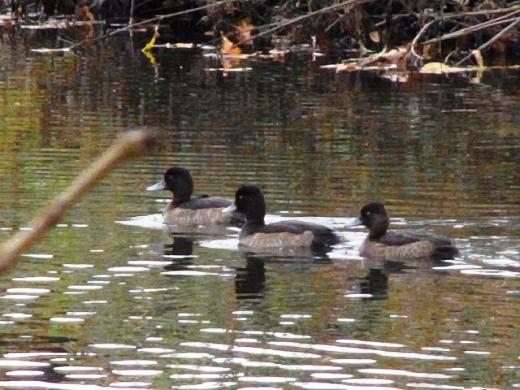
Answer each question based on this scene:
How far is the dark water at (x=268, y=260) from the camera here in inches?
367

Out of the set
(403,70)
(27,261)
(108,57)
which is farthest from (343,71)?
(27,261)

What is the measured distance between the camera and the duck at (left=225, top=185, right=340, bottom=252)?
14.0 meters

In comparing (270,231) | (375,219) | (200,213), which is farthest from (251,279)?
(200,213)

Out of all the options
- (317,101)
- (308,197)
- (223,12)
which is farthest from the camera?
(223,12)

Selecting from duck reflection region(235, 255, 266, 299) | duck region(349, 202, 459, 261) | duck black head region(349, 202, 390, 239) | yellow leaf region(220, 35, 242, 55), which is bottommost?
duck reflection region(235, 255, 266, 299)

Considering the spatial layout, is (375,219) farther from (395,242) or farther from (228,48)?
(228,48)

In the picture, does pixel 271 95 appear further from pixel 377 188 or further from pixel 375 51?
pixel 377 188

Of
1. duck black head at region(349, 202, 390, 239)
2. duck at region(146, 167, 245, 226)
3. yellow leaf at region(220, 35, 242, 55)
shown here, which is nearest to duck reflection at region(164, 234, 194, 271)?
duck at region(146, 167, 245, 226)

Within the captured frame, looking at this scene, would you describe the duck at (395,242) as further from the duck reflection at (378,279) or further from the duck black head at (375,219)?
the duck reflection at (378,279)

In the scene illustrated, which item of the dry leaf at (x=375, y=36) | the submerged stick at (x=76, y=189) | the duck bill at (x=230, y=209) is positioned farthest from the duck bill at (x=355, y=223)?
the dry leaf at (x=375, y=36)

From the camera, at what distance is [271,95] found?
27.7 meters

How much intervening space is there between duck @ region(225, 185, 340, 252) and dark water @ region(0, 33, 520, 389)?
0.66 feet

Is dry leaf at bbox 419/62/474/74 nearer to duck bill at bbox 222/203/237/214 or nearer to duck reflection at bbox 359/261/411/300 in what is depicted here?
duck bill at bbox 222/203/237/214

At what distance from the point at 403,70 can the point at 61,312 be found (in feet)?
68.5
